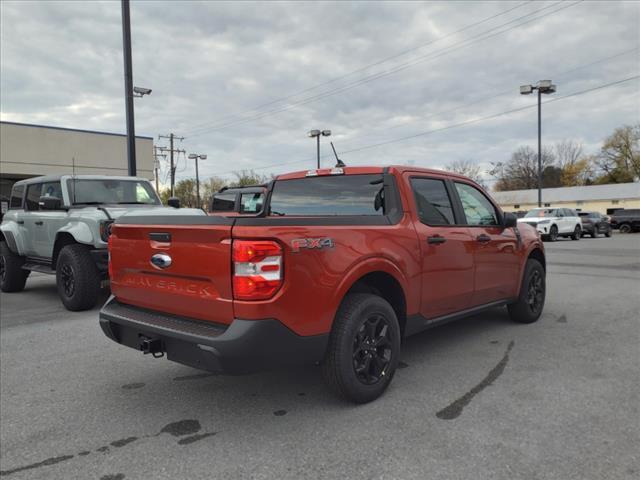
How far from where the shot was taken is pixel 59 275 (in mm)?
6910

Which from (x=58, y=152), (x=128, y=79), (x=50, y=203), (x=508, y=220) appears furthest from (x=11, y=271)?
(x=58, y=152)

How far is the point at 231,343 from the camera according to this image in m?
2.80

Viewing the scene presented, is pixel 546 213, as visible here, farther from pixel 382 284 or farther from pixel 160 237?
pixel 160 237

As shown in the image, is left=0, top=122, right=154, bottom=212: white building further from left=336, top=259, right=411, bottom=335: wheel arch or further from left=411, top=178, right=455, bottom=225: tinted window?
left=336, top=259, right=411, bottom=335: wheel arch

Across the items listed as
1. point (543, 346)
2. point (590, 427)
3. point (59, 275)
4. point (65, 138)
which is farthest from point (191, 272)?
point (65, 138)

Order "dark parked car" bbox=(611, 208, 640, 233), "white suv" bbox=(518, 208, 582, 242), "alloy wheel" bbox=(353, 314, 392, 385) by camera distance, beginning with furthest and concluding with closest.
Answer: "dark parked car" bbox=(611, 208, 640, 233) → "white suv" bbox=(518, 208, 582, 242) → "alloy wheel" bbox=(353, 314, 392, 385)

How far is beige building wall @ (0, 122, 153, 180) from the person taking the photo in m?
25.7

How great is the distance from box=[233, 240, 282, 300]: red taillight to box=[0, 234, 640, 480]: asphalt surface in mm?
934

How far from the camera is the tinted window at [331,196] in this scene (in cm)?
410

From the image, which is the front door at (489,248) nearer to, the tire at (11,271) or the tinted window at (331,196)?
the tinted window at (331,196)

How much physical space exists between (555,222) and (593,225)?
18.2 ft

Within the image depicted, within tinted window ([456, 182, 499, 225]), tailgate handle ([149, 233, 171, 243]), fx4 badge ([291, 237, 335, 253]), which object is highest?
tinted window ([456, 182, 499, 225])

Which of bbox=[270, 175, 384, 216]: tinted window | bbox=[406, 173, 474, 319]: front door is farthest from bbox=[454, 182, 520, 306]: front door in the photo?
bbox=[270, 175, 384, 216]: tinted window

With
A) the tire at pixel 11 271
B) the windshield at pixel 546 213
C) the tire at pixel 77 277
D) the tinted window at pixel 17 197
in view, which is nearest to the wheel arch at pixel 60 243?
the tire at pixel 77 277
